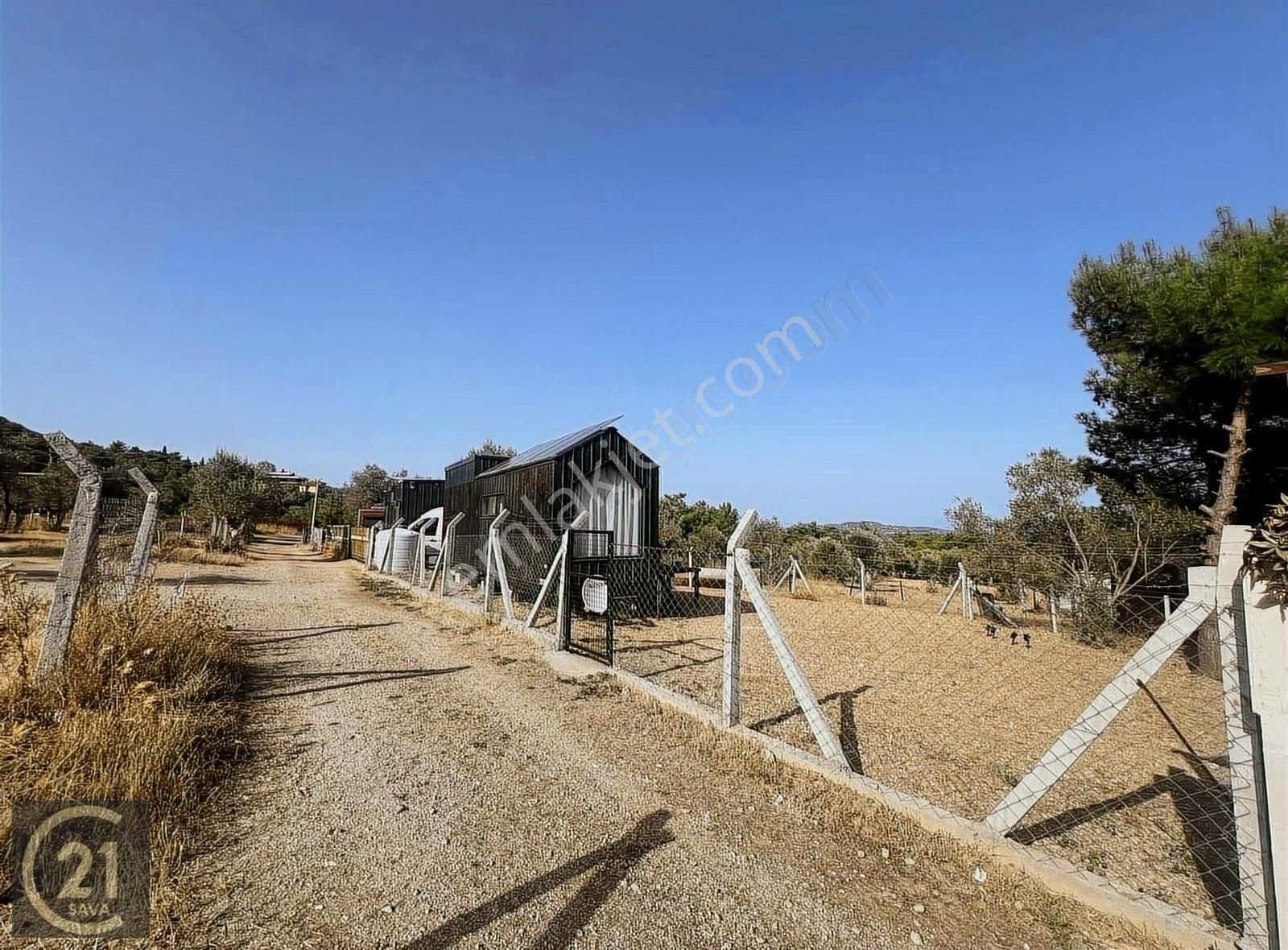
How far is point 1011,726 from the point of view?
4656 millimetres

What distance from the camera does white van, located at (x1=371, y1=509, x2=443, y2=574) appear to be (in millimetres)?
15633

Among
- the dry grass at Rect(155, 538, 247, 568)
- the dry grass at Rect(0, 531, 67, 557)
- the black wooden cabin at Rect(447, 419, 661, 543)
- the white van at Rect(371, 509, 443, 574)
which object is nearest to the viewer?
the black wooden cabin at Rect(447, 419, 661, 543)

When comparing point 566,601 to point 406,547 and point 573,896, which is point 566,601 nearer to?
point 573,896

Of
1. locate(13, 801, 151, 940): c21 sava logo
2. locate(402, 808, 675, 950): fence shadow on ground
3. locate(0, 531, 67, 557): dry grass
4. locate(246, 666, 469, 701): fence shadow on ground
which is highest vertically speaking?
locate(0, 531, 67, 557): dry grass

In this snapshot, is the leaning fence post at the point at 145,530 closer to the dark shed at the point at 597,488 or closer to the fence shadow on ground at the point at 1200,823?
the dark shed at the point at 597,488

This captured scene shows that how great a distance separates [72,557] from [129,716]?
1410mm

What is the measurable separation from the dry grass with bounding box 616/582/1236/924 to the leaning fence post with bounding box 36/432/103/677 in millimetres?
4718

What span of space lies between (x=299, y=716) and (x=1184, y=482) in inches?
490

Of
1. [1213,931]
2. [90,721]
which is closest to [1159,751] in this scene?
[1213,931]

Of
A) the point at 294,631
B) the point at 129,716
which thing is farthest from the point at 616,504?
the point at 129,716

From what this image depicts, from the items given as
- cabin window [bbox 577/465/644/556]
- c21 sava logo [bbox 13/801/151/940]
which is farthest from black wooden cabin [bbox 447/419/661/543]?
c21 sava logo [bbox 13/801/151/940]

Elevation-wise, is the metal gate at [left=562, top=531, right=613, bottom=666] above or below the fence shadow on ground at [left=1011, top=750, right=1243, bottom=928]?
above

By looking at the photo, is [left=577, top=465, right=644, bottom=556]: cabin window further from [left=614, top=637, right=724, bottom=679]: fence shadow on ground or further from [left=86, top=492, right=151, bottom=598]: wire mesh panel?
[left=86, top=492, right=151, bottom=598]: wire mesh panel

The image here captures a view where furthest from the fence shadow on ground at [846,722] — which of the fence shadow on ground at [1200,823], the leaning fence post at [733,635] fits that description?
the fence shadow on ground at [1200,823]
